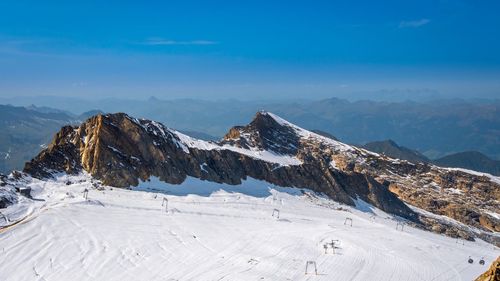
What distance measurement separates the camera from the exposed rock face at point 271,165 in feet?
234

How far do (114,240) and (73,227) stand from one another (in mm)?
5141

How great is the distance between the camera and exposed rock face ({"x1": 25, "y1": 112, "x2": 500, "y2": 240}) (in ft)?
234

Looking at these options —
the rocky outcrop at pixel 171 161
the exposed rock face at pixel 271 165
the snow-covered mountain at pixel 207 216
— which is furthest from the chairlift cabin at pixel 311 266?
the exposed rock face at pixel 271 165

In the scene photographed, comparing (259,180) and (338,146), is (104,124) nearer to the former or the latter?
(259,180)

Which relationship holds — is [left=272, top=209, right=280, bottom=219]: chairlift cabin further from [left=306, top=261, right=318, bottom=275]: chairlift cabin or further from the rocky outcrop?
[left=306, top=261, right=318, bottom=275]: chairlift cabin

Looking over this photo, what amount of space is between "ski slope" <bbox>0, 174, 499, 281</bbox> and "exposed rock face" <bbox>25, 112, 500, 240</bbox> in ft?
17.8

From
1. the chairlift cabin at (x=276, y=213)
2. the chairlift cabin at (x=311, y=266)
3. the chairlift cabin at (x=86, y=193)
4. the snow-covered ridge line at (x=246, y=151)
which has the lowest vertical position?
the chairlift cabin at (x=276, y=213)

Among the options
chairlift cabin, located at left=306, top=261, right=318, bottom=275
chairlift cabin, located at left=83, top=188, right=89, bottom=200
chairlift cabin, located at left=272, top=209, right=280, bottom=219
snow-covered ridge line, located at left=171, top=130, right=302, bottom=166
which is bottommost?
chairlift cabin, located at left=272, top=209, right=280, bottom=219

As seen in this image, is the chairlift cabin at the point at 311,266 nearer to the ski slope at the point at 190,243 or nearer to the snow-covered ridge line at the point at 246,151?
the ski slope at the point at 190,243

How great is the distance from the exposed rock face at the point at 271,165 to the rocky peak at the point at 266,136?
0.31m

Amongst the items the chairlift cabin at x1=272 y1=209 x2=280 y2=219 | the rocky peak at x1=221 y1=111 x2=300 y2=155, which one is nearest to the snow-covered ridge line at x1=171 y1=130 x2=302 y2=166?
the rocky peak at x1=221 y1=111 x2=300 y2=155

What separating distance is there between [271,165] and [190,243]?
161ft

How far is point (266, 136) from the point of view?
11919 centimetres

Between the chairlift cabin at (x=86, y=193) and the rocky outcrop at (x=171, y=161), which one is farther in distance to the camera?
the rocky outcrop at (x=171, y=161)
